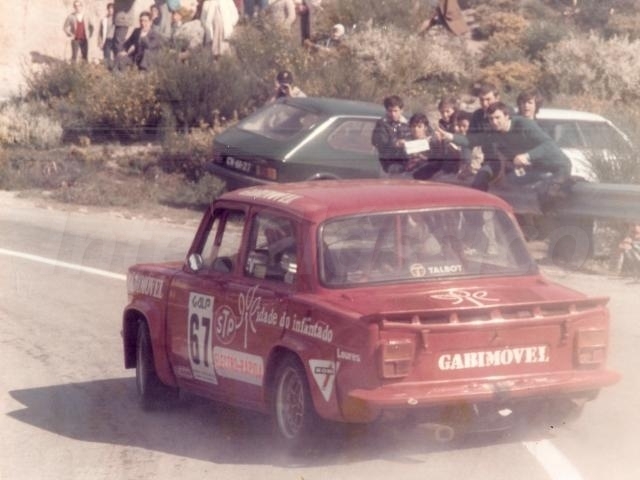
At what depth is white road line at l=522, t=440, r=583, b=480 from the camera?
7.89 metres

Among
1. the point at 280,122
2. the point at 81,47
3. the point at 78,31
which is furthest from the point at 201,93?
the point at 81,47

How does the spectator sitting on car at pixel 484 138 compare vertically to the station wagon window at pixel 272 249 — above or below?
below

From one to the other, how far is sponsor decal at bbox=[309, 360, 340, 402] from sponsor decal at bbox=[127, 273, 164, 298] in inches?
91.4

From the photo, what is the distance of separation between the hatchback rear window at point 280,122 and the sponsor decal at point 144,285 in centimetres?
913

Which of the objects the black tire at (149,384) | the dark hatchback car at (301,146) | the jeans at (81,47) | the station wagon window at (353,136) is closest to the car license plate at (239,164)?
the dark hatchback car at (301,146)

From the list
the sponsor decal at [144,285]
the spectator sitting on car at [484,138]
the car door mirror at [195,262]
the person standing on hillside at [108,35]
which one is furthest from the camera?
the person standing on hillside at [108,35]

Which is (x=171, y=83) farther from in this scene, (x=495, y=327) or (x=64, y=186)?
(x=495, y=327)

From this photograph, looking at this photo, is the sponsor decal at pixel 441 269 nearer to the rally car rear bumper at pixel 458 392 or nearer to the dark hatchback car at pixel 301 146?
the rally car rear bumper at pixel 458 392

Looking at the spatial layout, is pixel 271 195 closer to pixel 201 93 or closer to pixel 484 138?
pixel 484 138

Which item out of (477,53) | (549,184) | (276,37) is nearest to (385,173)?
(549,184)

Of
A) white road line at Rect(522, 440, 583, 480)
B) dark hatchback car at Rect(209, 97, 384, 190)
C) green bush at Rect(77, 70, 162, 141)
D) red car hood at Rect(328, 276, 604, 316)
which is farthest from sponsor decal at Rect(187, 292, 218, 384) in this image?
green bush at Rect(77, 70, 162, 141)

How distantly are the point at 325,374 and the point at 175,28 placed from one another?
23205mm

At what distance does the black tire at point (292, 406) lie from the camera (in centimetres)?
818

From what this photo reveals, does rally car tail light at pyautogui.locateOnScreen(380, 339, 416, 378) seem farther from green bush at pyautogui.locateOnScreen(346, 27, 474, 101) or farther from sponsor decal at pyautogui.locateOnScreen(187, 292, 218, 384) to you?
green bush at pyautogui.locateOnScreen(346, 27, 474, 101)
